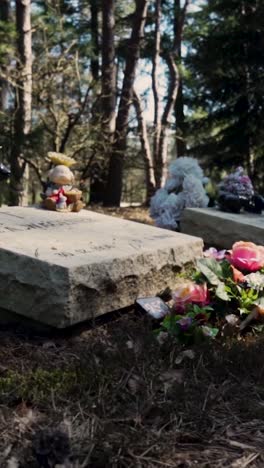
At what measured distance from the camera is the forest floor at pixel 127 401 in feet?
6.18

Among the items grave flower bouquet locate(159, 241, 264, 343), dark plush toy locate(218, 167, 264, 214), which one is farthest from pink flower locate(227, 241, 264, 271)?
dark plush toy locate(218, 167, 264, 214)

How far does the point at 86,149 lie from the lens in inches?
423

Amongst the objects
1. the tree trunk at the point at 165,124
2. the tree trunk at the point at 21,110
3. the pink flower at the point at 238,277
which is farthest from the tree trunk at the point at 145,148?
the pink flower at the point at 238,277

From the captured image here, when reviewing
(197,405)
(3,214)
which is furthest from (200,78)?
(197,405)

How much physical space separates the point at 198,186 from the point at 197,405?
4369 mm

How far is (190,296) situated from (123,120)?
27.6ft

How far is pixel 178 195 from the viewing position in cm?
655

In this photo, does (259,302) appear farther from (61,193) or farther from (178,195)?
(178,195)

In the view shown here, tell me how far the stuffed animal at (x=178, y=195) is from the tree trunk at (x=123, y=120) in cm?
396

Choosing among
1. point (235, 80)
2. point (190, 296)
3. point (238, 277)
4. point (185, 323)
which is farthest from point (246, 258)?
point (235, 80)

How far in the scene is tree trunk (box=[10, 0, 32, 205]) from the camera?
8727 mm

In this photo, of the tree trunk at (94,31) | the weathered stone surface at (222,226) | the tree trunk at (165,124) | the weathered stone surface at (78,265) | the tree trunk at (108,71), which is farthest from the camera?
the tree trunk at (94,31)

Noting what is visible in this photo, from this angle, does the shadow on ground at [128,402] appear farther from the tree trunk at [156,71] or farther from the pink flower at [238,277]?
the tree trunk at [156,71]

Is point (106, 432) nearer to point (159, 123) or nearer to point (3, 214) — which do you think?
point (3, 214)
